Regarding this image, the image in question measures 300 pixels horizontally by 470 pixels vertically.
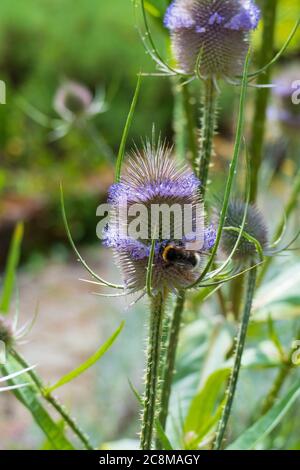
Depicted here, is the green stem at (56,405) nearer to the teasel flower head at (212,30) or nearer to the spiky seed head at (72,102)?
the teasel flower head at (212,30)

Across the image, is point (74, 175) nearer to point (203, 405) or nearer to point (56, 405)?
point (203, 405)

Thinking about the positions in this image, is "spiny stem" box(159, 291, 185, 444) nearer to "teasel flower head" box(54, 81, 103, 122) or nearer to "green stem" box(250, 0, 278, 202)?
"green stem" box(250, 0, 278, 202)

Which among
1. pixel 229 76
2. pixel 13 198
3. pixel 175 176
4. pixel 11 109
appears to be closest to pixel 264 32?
pixel 229 76

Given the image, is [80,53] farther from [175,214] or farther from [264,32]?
[175,214]

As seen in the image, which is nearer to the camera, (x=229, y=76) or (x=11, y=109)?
(x=229, y=76)

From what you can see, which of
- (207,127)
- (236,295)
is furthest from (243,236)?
(236,295)

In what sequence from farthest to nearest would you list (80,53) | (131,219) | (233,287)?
(80,53) → (233,287) → (131,219)

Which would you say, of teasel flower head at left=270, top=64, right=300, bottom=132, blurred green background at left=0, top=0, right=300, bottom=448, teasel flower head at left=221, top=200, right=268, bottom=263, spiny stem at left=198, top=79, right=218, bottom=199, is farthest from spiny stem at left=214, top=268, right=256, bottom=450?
teasel flower head at left=270, top=64, right=300, bottom=132

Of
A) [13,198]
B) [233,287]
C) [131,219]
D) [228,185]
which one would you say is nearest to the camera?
[228,185]
